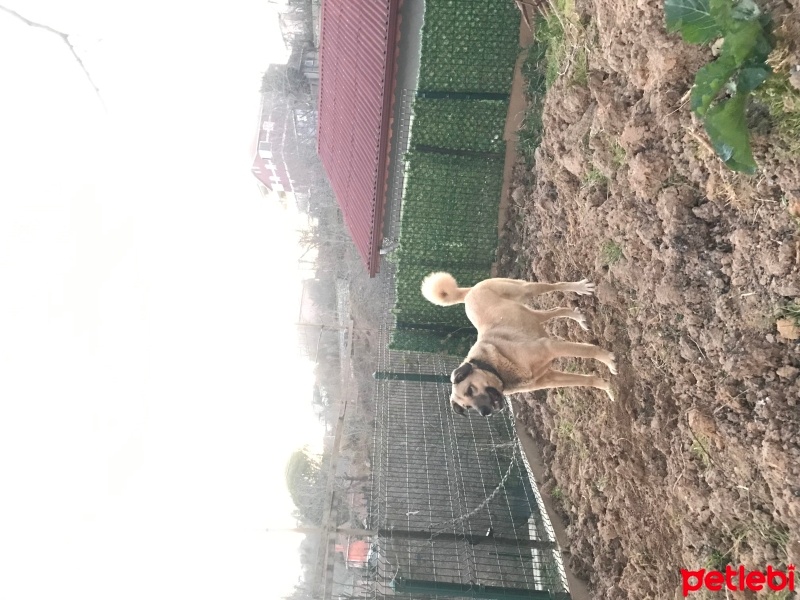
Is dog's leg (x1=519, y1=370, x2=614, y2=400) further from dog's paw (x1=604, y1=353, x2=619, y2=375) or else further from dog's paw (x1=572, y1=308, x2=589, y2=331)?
dog's paw (x1=572, y1=308, x2=589, y2=331)

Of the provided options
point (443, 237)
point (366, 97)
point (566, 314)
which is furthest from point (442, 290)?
point (366, 97)

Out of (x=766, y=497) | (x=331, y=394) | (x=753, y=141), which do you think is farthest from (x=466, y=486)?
(x=331, y=394)

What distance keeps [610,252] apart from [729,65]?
2.26m

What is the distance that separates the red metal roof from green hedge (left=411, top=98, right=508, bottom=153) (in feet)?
1.62

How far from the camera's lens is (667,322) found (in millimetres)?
4164

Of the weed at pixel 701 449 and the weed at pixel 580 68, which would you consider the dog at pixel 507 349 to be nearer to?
the weed at pixel 701 449

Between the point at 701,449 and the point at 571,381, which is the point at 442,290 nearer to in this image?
the point at 571,381

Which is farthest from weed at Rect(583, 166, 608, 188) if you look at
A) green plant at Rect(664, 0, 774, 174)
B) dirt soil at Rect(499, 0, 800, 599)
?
green plant at Rect(664, 0, 774, 174)

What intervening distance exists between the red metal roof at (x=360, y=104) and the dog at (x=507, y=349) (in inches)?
109

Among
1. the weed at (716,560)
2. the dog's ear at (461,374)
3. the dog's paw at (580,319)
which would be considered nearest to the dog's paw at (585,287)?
the dog's paw at (580,319)

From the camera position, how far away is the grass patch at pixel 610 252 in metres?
4.82

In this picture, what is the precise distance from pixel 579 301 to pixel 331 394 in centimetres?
1168

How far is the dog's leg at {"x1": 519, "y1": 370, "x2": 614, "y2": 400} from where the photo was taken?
4.86m

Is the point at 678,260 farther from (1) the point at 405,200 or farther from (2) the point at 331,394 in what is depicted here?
(2) the point at 331,394
